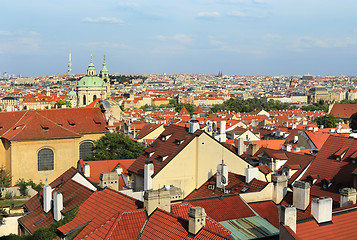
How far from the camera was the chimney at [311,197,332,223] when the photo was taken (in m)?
12.5

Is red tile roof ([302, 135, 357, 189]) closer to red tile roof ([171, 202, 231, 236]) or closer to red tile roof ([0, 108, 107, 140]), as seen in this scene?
red tile roof ([171, 202, 231, 236])

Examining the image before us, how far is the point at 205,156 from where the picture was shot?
71.8 ft

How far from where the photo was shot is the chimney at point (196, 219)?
12.4 metres

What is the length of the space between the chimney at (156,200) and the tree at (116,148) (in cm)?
2420

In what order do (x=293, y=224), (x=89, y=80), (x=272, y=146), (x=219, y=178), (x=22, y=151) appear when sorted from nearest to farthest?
(x=293, y=224), (x=219, y=178), (x=22, y=151), (x=272, y=146), (x=89, y=80)

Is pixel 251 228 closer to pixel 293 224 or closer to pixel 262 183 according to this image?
pixel 293 224

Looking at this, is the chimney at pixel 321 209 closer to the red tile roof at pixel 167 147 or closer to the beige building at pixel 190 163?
the beige building at pixel 190 163

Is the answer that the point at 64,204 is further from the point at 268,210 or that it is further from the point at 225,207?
the point at 268,210

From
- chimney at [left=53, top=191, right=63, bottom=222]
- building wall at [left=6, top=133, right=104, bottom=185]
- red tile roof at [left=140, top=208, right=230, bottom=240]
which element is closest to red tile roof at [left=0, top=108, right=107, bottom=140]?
building wall at [left=6, top=133, right=104, bottom=185]

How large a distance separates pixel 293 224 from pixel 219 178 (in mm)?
8850

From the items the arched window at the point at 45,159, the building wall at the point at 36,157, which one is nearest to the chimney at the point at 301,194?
the building wall at the point at 36,157

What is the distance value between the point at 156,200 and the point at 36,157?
90.3ft

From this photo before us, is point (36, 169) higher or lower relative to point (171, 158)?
lower

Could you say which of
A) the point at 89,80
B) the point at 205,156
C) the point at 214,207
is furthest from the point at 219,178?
the point at 89,80
